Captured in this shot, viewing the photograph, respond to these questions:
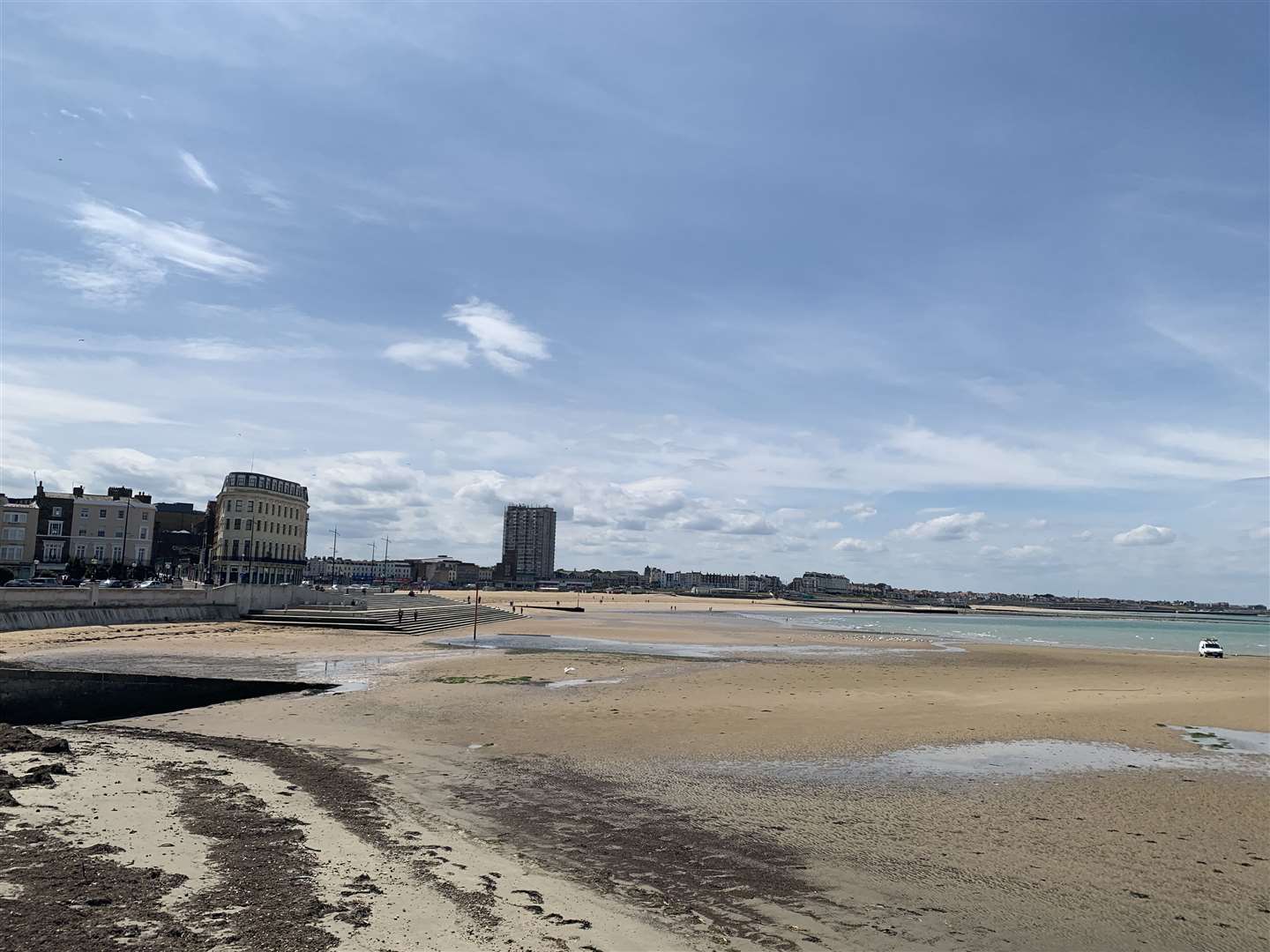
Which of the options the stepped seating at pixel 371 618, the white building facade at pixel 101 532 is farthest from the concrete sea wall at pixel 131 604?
the white building facade at pixel 101 532

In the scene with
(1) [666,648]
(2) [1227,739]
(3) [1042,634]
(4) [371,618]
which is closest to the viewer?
(2) [1227,739]

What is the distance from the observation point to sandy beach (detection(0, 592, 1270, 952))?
772 centimetres

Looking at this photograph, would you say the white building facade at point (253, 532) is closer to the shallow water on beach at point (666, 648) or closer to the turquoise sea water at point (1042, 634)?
the shallow water on beach at point (666, 648)

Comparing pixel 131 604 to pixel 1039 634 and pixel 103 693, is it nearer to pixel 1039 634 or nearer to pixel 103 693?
pixel 103 693

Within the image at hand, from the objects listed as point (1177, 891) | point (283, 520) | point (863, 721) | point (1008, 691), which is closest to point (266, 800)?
point (1177, 891)

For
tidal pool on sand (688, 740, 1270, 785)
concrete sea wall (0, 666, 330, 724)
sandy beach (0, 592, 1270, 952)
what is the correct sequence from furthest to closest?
concrete sea wall (0, 666, 330, 724)
tidal pool on sand (688, 740, 1270, 785)
sandy beach (0, 592, 1270, 952)

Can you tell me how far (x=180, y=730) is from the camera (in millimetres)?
17766

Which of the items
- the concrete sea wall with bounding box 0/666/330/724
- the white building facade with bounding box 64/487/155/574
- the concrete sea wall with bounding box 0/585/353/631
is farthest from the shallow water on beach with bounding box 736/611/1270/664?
the white building facade with bounding box 64/487/155/574

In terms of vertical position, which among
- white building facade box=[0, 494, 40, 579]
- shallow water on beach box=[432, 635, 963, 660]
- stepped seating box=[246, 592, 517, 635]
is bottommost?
shallow water on beach box=[432, 635, 963, 660]

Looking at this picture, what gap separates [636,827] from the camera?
1150 cm

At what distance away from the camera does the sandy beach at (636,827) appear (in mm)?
7719

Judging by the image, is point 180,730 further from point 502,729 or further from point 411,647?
point 411,647

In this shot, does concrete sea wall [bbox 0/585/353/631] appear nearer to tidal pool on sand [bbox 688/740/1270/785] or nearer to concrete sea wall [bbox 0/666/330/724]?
concrete sea wall [bbox 0/666/330/724]

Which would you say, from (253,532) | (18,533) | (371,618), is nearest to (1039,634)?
(371,618)
